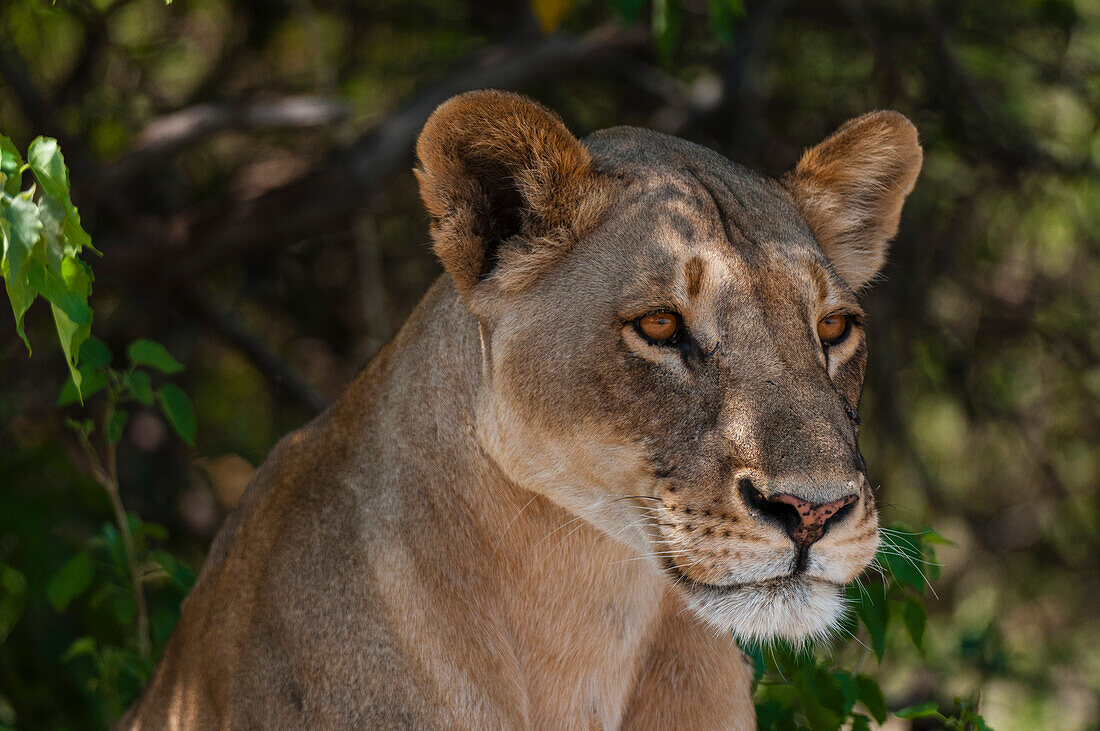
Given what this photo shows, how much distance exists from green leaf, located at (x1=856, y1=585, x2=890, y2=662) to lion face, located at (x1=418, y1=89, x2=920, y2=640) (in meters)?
0.68

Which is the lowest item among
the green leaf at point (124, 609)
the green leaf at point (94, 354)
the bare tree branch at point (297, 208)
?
the green leaf at point (124, 609)

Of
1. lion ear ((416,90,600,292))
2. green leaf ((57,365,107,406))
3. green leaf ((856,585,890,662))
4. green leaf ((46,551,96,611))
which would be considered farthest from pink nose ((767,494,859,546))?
green leaf ((46,551,96,611))

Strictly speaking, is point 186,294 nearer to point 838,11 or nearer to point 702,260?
point 838,11

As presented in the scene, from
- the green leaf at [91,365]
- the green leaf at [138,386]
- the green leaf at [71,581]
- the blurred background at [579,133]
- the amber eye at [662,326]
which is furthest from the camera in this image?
the blurred background at [579,133]

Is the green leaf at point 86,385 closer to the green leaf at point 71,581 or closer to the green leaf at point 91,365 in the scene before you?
the green leaf at point 91,365

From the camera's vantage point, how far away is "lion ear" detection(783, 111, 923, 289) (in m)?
2.88

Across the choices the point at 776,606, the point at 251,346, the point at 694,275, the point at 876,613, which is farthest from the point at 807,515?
the point at 251,346

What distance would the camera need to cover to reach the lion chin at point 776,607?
223 centimetres

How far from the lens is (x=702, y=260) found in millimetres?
2439

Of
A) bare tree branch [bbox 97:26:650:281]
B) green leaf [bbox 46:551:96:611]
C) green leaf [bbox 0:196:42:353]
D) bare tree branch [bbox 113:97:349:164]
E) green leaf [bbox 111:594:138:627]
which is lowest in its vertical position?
green leaf [bbox 111:594:138:627]

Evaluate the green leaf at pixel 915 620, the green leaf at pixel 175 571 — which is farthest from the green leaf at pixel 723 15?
the green leaf at pixel 175 571

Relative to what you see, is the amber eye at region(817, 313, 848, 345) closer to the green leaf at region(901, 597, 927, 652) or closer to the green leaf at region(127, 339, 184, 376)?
the green leaf at region(901, 597, 927, 652)

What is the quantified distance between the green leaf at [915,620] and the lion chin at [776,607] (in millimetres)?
925

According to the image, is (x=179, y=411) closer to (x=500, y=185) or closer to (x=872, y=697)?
(x=500, y=185)
